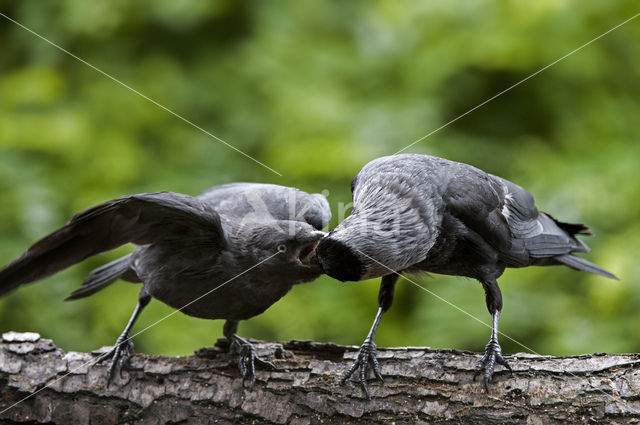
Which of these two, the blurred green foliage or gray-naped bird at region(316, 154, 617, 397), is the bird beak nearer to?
gray-naped bird at region(316, 154, 617, 397)

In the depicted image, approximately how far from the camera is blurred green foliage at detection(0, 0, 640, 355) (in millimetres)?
5840

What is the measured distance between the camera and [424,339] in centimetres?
579

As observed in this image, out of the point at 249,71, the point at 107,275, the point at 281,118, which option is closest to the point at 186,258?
the point at 107,275

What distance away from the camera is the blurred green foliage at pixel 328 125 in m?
5.84

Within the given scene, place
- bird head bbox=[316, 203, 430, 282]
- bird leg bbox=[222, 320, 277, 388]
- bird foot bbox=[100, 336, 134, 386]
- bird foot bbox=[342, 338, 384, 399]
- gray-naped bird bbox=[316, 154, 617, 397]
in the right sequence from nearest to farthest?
1. bird head bbox=[316, 203, 430, 282]
2. gray-naped bird bbox=[316, 154, 617, 397]
3. bird foot bbox=[342, 338, 384, 399]
4. bird leg bbox=[222, 320, 277, 388]
5. bird foot bbox=[100, 336, 134, 386]

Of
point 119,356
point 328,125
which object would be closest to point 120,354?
point 119,356

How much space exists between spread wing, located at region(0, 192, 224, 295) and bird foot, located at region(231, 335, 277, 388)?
60 cm

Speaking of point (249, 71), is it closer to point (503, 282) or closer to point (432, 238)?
point (503, 282)

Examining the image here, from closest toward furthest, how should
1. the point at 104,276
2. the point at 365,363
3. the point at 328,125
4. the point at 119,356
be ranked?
the point at 365,363, the point at 119,356, the point at 104,276, the point at 328,125

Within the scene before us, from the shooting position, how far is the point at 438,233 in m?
4.12

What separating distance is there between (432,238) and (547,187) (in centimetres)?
253

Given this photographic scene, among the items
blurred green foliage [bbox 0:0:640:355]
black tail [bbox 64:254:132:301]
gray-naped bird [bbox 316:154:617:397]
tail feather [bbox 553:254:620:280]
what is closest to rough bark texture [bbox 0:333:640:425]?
gray-naped bird [bbox 316:154:617:397]

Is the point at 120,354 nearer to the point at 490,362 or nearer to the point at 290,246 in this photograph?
the point at 290,246

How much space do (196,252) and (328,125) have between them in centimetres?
248
